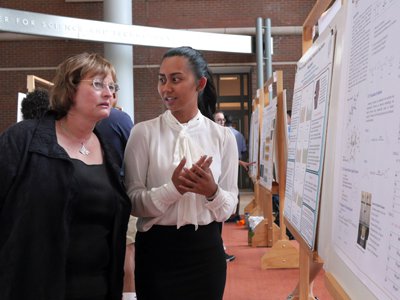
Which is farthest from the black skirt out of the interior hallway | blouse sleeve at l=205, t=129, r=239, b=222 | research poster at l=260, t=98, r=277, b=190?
research poster at l=260, t=98, r=277, b=190

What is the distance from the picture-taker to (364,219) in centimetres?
96

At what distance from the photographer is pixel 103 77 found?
1469 millimetres

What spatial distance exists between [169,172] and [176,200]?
4.6 inches

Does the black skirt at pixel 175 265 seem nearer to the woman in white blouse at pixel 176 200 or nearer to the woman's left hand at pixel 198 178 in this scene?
the woman in white blouse at pixel 176 200

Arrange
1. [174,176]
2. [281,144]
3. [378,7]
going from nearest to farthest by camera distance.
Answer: [378,7], [174,176], [281,144]

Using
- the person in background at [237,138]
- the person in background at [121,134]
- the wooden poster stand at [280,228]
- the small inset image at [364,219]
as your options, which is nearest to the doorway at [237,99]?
the person in background at [237,138]

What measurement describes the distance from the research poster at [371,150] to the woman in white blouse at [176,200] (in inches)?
19.2

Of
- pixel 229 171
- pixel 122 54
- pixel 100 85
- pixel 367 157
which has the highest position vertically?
pixel 122 54

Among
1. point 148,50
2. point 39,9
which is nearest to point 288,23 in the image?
point 148,50

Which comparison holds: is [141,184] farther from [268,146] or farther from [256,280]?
[268,146]

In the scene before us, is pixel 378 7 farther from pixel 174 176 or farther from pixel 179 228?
pixel 179 228

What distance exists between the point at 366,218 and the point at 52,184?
0.88 metres

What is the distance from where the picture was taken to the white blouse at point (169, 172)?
149 centimetres

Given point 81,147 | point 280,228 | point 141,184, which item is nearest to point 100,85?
point 81,147
